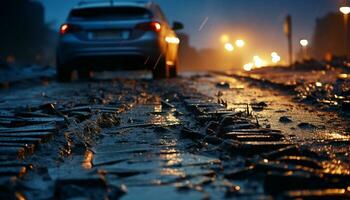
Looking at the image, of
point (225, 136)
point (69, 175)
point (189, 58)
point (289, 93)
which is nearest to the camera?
point (69, 175)

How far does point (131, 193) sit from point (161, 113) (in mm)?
3076

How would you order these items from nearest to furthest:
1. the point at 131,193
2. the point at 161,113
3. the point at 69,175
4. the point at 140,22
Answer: the point at 131,193, the point at 69,175, the point at 161,113, the point at 140,22

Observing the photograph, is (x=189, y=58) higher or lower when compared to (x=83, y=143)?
lower

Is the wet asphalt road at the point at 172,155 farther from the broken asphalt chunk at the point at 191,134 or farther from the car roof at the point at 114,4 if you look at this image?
the car roof at the point at 114,4

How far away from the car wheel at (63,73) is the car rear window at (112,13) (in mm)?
1091

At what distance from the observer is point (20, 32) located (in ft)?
190

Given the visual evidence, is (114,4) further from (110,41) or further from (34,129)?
(34,129)

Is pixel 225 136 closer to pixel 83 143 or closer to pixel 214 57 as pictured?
pixel 83 143

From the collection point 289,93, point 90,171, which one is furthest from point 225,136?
point 289,93

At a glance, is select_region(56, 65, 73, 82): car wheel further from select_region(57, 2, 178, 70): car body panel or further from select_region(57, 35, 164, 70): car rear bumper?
select_region(57, 2, 178, 70): car body panel

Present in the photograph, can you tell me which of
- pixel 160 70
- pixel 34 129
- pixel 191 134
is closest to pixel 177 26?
pixel 160 70

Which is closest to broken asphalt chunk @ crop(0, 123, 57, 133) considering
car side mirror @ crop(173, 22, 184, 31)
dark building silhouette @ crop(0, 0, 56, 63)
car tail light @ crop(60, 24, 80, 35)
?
car tail light @ crop(60, 24, 80, 35)

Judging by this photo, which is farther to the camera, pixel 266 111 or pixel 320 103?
pixel 320 103

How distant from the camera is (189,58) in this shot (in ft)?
313
